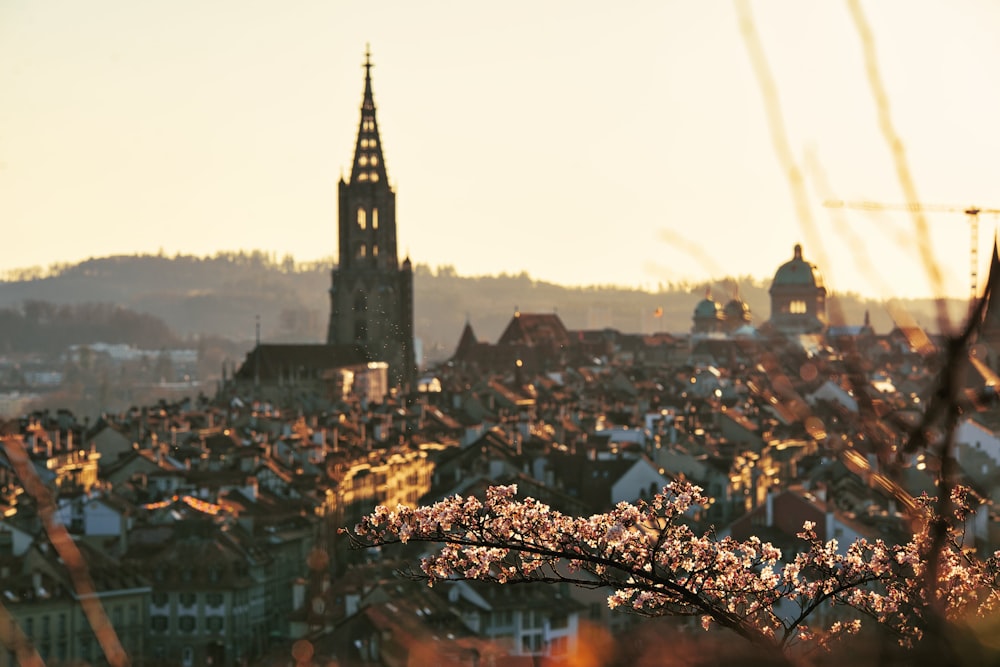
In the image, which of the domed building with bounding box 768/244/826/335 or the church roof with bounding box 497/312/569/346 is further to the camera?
the domed building with bounding box 768/244/826/335

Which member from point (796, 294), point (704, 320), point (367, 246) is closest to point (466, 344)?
point (796, 294)

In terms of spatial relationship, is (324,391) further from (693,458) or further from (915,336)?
(915,336)

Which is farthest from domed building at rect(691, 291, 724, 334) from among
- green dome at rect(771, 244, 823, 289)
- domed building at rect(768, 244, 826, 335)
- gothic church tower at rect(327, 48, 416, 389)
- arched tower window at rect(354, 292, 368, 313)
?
arched tower window at rect(354, 292, 368, 313)

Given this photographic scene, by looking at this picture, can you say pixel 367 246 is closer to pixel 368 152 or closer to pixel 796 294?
pixel 368 152

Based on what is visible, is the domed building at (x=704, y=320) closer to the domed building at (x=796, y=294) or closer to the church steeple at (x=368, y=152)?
the domed building at (x=796, y=294)

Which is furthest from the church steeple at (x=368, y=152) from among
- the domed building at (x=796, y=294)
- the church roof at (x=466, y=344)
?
A: the domed building at (x=796, y=294)

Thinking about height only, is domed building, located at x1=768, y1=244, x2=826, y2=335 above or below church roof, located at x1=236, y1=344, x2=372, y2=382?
above

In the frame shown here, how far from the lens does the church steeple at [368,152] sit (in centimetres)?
12056

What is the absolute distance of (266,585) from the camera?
49.7 meters

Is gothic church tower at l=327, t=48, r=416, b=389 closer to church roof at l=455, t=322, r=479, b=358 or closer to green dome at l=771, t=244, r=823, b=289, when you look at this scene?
church roof at l=455, t=322, r=479, b=358

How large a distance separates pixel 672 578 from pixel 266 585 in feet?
131

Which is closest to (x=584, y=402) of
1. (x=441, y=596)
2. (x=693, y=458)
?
(x=693, y=458)

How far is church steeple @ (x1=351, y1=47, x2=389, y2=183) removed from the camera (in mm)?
120562

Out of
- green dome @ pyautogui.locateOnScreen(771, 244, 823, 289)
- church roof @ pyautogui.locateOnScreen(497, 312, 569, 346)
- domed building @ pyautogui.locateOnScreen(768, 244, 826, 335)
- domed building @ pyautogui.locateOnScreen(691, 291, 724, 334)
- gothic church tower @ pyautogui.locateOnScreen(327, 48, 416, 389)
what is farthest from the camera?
domed building @ pyautogui.locateOnScreen(691, 291, 724, 334)
